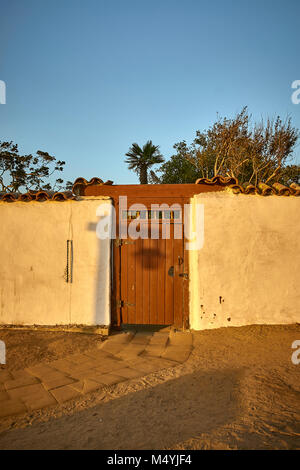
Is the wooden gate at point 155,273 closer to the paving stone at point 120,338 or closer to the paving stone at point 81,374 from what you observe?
the paving stone at point 120,338

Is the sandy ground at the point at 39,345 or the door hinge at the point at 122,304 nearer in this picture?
the sandy ground at the point at 39,345

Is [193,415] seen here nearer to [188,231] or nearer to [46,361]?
[46,361]

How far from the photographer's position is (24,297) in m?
5.26

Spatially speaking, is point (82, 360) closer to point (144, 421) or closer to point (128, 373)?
point (128, 373)

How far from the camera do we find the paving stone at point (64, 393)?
2.83 m

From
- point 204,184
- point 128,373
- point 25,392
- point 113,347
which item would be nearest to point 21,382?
point 25,392

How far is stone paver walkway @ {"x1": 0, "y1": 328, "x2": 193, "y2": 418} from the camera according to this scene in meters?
2.86

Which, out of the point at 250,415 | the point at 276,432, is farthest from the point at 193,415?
the point at 276,432

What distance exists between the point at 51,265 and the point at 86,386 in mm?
2697

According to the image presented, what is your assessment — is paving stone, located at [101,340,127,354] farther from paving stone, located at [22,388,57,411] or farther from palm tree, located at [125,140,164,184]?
palm tree, located at [125,140,164,184]

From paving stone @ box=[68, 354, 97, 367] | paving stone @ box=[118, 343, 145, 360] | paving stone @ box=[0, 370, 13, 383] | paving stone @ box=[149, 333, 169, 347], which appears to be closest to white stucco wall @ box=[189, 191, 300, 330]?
paving stone @ box=[149, 333, 169, 347]

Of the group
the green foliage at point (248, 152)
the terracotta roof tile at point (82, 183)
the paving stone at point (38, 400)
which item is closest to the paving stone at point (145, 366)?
the paving stone at point (38, 400)

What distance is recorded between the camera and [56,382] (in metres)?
3.20

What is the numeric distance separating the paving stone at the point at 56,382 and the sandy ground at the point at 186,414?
1.46 feet
